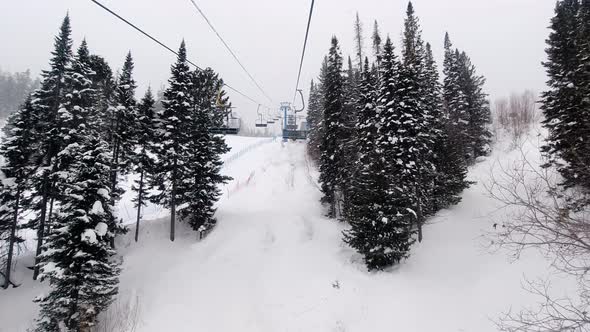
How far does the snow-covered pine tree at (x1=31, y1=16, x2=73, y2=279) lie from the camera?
20.2 meters

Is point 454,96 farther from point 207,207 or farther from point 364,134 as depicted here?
point 207,207

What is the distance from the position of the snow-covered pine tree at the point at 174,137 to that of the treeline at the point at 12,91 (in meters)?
94.2

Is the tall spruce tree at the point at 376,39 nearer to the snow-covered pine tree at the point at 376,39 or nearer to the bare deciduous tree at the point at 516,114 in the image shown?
the snow-covered pine tree at the point at 376,39

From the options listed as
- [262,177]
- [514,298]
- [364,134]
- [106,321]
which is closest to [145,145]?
[106,321]

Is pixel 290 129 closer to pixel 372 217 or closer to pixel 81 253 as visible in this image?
pixel 372 217

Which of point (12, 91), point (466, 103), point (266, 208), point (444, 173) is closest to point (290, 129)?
point (266, 208)

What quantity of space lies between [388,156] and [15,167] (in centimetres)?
2789

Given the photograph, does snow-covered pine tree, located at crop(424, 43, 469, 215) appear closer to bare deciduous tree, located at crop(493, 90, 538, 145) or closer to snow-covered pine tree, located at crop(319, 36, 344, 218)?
snow-covered pine tree, located at crop(319, 36, 344, 218)

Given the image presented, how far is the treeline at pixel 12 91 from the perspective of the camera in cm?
8457

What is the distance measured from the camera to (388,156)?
18828mm

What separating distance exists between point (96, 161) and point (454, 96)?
3808 centimetres

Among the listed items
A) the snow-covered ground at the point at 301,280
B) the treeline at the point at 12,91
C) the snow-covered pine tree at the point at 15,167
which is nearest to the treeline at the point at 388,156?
the snow-covered ground at the point at 301,280

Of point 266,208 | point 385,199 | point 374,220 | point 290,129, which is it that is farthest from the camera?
point 290,129

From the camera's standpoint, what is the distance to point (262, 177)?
36.2m
